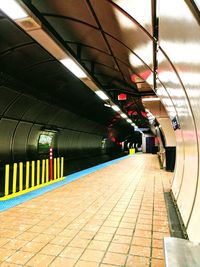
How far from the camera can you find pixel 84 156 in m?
25.1

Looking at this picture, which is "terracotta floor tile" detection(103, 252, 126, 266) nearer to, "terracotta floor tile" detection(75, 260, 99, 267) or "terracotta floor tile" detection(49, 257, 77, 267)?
"terracotta floor tile" detection(75, 260, 99, 267)

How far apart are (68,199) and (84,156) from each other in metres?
18.5

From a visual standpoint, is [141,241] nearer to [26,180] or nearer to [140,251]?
[140,251]

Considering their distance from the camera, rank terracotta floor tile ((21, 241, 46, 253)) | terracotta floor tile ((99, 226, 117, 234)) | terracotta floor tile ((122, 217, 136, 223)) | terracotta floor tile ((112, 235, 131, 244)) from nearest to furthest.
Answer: terracotta floor tile ((21, 241, 46, 253)), terracotta floor tile ((112, 235, 131, 244)), terracotta floor tile ((99, 226, 117, 234)), terracotta floor tile ((122, 217, 136, 223))

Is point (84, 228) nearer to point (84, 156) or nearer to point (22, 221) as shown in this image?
point (22, 221)

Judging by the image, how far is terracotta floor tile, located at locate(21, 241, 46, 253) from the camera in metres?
3.57

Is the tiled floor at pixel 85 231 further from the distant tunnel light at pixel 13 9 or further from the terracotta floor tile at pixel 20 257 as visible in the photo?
the distant tunnel light at pixel 13 9

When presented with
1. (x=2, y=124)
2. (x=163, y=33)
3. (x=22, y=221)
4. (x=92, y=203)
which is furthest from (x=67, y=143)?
(x=163, y=33)

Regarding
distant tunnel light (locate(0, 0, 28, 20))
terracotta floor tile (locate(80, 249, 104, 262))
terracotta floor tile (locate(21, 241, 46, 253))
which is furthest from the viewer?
terracotta floor tile (locate(21, 241, 46, 253))

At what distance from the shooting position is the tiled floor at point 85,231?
10.9 ft

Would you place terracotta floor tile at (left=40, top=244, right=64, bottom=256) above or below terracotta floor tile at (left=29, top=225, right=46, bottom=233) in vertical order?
below

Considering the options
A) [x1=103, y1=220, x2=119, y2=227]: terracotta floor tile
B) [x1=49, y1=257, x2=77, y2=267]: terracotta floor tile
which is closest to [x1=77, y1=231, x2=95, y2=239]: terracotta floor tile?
[x1=103, y1=220, x2=119, y2=227]: terracotta floor tile

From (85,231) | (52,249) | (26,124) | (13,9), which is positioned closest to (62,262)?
(52,249)

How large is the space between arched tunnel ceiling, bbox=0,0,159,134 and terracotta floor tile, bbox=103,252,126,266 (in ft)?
10.4
